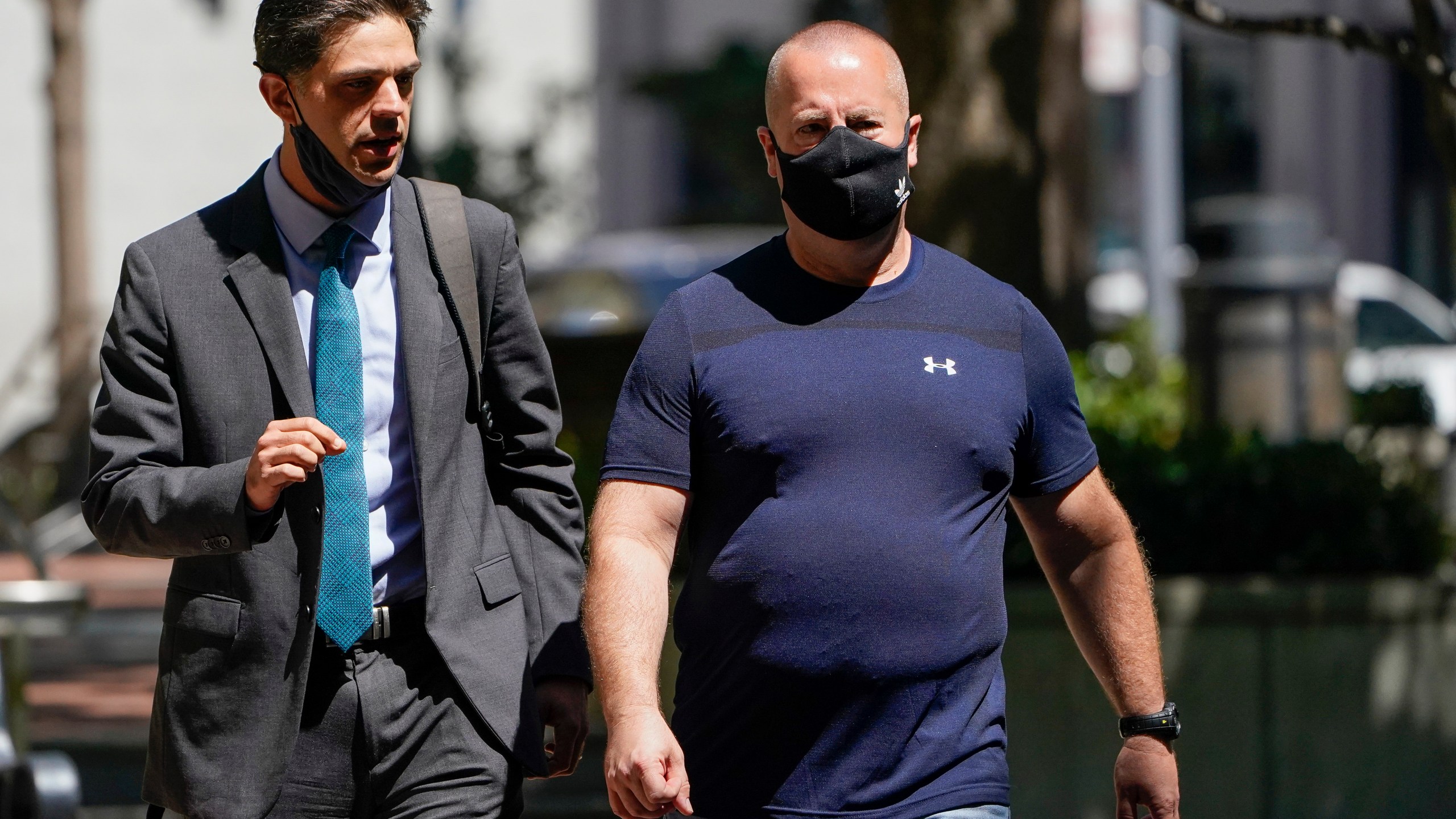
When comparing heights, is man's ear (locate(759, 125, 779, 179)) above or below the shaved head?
below

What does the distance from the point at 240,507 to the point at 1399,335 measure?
55.2 ft

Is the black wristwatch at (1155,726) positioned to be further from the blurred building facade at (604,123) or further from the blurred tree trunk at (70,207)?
the blurred building facade at (604,123)

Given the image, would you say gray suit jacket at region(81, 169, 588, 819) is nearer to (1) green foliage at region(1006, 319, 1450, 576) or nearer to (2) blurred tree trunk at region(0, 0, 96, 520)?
(1) green foliage at region(1006, 319, 1450, 576)

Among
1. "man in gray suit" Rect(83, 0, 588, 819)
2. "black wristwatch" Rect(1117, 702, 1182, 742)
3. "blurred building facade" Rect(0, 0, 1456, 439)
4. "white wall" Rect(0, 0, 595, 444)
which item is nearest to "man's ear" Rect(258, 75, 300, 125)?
"man in gray suit" Rect(83, 0, 588, 819)

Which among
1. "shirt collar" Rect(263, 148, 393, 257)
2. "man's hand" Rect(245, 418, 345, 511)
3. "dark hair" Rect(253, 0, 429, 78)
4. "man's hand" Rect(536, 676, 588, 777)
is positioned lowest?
"man's hand" Rect(536, 676, 588, 777)

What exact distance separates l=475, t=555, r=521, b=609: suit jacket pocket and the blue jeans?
0.80m

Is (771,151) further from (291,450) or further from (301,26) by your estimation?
(291,450)

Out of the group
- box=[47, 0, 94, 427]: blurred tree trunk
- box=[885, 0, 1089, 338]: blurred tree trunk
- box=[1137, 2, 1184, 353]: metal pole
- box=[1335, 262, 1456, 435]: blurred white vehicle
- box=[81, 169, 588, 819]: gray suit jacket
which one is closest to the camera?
box=[81, 169, 588, 819]: gray suit jacket

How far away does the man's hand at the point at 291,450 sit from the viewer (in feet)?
8.96

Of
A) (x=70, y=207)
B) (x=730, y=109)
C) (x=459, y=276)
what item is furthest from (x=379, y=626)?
(x=730, y=109)

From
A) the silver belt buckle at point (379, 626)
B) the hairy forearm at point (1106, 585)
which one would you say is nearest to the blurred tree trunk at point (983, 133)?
the hairy forearm at point (1106, 585)

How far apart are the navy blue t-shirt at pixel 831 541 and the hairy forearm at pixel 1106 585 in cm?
22

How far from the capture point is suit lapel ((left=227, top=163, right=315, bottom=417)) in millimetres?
3020

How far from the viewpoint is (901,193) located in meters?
3.09
